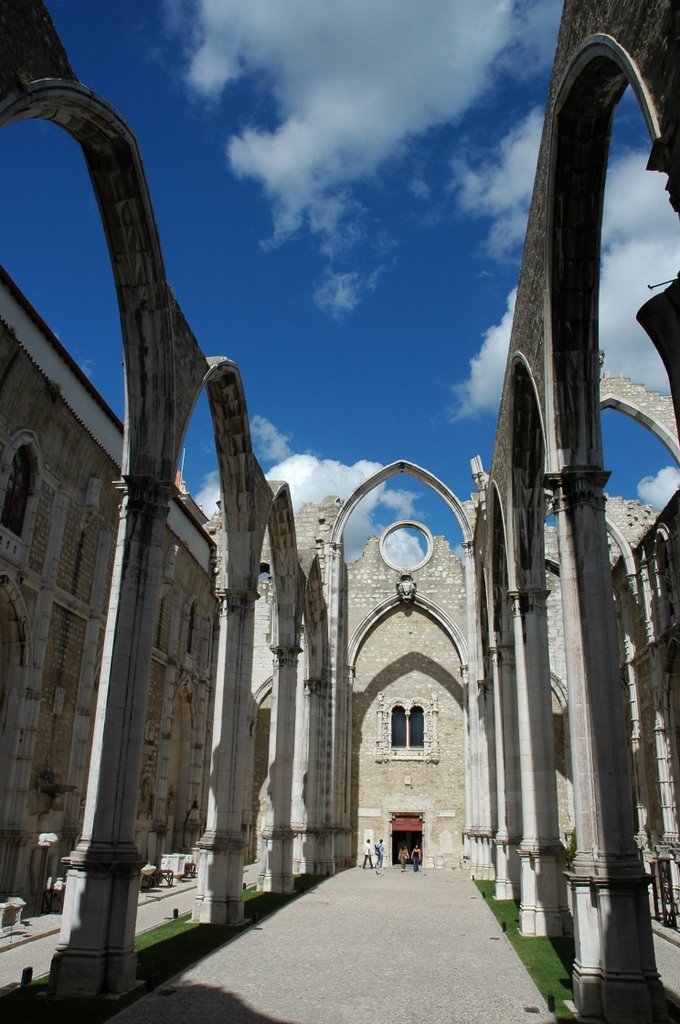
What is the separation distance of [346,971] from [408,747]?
19.5 metres

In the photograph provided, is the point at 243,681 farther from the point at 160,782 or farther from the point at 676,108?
the point at 676,108

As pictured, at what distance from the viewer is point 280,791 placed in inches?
664

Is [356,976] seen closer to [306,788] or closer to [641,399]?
[306,788]

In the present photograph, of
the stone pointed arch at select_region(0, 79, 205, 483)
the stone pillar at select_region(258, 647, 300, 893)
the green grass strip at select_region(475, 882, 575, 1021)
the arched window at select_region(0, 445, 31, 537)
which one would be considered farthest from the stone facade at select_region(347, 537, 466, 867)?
the stone pointed arch at select_region(0, 79, 205, 483)

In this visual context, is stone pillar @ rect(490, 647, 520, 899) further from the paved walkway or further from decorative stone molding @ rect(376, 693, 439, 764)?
decorative stone molding @ rect(376, 693, 439, 764)

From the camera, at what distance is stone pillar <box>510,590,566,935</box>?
11570 millimetres

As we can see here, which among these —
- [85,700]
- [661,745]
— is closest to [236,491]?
[85,700]

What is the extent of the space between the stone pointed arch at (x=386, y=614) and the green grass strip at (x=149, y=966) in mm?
14162

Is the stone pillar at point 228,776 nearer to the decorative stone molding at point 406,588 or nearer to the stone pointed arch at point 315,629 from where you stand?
the stone pointed arch at point 315,629

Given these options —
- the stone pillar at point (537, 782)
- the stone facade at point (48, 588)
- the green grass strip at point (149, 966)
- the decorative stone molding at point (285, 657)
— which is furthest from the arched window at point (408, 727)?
the stone pillar at point (537, 782)

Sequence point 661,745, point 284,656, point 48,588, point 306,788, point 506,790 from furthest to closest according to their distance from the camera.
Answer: point 306,788, point 661,745, point 284,656, point 506,790, point 48,588

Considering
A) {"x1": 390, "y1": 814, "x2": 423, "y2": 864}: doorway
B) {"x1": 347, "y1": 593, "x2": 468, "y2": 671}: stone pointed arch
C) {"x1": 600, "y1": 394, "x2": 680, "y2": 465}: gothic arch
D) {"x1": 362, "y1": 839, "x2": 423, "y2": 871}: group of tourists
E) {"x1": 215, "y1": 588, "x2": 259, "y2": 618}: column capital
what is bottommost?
{"x1": 362, "y1": 839, "x2": 423, "y2": 871}: group of tourists

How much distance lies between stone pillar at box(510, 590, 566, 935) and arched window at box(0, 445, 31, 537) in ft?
27.8

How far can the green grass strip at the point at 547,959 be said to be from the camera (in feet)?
25.7
